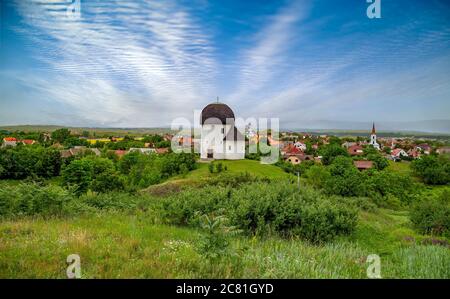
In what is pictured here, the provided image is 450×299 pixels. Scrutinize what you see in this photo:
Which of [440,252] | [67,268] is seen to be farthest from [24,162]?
[440,252]

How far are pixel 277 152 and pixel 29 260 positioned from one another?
36.6m

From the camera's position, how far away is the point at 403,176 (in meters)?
34.2

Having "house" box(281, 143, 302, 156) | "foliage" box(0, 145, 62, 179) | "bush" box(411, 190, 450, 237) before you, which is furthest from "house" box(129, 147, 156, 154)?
"bush" box(411, 190, 450, 237)

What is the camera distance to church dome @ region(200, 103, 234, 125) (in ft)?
128

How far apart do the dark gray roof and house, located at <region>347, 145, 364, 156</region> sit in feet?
48.1

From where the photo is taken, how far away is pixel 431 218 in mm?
12797

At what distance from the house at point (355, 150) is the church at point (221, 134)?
1461cm

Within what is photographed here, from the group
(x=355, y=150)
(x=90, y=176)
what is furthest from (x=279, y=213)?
(x=90, y=176)

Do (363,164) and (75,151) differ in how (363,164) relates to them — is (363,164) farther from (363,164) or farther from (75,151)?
(75,151)

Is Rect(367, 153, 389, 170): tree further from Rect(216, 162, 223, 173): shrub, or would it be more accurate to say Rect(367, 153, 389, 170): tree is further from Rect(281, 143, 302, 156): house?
Rect(216, 162, 223, 173): shrub

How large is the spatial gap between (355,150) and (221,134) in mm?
18095
